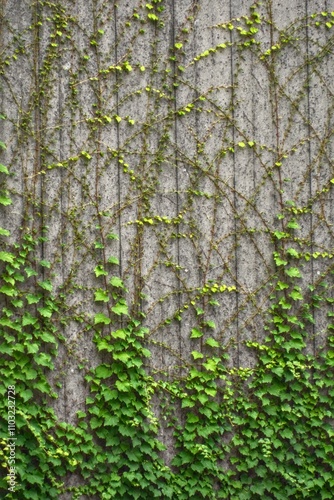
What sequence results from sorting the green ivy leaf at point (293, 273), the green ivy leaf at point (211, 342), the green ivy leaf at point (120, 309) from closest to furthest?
the green ivy leaf at point (120, 309), the green ivy leaf at point (211, 342), the green ivy leaf at point (293, 273)

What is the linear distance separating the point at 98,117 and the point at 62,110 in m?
0.19

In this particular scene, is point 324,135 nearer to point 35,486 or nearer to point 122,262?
point 122,262

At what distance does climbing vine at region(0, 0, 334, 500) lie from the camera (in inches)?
148

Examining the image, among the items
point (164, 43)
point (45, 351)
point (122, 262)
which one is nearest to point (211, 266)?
point (122, 262)

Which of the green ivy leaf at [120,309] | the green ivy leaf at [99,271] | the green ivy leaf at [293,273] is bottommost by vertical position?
the green ivy leaf at [120,309]

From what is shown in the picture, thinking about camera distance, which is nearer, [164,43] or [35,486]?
[35,486]

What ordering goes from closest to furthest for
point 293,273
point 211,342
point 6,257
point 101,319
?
point 6,257 → point 101,319 → point 211,342 → point 293,273

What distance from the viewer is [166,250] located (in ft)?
12.9

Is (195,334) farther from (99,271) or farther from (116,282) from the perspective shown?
(99,271)

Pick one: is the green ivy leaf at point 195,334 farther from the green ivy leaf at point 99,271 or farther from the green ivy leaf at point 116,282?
the green ivy leaf at point 99,271

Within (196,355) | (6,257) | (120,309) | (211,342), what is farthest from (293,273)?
(6,257)

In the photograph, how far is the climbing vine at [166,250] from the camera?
3.76 m

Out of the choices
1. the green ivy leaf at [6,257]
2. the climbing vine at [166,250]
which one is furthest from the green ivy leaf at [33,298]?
the green ivy leaf at [6,257]

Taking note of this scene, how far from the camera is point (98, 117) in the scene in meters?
3.88
